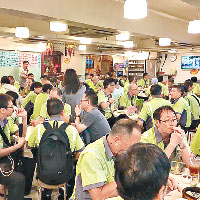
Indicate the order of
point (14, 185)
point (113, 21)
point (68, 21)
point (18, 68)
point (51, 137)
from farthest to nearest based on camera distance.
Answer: point (18, 68) < point (113, 21) < point (68, 21) < point (14, 185) < point (51, 137)

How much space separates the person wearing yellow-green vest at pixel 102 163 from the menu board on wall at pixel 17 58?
10.6 meters

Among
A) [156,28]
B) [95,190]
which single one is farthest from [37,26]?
→ [95,190]

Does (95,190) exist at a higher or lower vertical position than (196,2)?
lower

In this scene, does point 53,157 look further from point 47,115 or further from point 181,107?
point 181,107

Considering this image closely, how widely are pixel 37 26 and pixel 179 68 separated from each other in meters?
9.87

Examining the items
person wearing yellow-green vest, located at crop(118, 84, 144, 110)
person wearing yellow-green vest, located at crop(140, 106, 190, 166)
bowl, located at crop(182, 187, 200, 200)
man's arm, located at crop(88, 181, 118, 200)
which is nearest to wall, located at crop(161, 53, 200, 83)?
person wearing yellow-green vest, located at crop(118, 84, 144, 110)

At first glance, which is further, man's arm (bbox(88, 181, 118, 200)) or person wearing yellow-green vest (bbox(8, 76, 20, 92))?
person wearing yellow-green vest (bbox(8, 76, 20, 92))

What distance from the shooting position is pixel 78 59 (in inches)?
634

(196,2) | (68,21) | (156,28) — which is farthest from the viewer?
(156,28)

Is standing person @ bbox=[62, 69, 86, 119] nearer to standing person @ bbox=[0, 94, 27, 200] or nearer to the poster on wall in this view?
standing person @ bbox=[0, 94, 27, 200]

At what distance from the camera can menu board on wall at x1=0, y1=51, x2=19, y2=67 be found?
11.7m

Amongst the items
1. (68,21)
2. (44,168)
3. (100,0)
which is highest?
(100,0)

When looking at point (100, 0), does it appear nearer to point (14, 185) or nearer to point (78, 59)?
point (14, 185)

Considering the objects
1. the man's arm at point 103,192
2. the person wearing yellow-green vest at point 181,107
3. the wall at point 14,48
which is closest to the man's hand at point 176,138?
the man's arm at point 103,192
